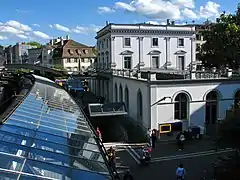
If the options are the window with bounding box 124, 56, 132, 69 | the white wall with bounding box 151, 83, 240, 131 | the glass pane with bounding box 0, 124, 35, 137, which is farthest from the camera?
the window with bounding box 124, 56, 132, 69

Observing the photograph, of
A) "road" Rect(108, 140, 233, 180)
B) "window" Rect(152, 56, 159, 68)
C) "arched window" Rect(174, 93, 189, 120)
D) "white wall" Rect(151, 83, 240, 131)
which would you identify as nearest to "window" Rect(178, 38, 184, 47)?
"window" Rect(152, 56, 159, 68)

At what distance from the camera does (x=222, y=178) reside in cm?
1320

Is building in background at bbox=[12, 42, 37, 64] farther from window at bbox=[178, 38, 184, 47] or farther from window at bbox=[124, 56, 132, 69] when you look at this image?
window at bbox=[178, 38, 184, 47]

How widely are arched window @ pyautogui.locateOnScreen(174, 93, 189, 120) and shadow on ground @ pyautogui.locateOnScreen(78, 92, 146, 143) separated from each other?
3450 millimetres

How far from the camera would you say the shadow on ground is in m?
25.2

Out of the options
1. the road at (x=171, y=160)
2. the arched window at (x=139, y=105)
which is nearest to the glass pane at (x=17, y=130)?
the road at (x=171, y=160)

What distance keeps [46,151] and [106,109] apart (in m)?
21.7

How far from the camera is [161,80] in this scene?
81.5ft

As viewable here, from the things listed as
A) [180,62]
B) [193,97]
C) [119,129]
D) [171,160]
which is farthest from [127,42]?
[171,160]

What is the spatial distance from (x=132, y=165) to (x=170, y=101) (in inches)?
337

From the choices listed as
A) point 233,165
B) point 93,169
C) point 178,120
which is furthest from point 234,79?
point 93,169

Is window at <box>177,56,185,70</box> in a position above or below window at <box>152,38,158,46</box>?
below

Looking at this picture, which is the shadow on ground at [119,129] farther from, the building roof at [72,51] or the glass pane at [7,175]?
the building roof at [72,51]

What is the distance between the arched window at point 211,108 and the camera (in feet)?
87.5
